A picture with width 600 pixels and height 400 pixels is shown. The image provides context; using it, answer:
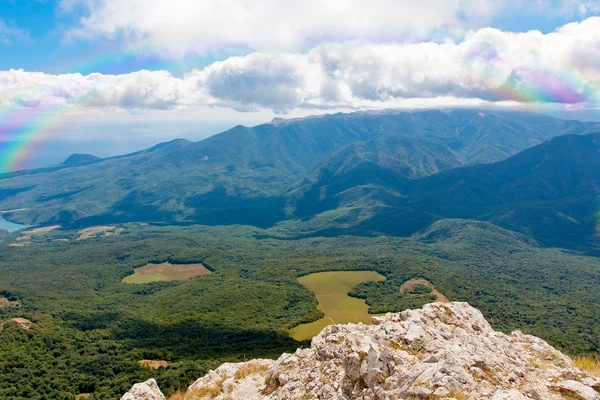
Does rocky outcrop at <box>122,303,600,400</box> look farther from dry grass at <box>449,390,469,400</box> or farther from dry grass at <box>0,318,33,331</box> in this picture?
dry grass at <box>0,318,33,331</box>

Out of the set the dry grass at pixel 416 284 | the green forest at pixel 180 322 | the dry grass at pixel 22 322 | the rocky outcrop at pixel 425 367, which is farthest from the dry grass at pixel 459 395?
the dry grass at pixel 416 284

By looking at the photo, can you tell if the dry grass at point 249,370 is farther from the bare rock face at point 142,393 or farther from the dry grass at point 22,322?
the dry grass at point 22,322

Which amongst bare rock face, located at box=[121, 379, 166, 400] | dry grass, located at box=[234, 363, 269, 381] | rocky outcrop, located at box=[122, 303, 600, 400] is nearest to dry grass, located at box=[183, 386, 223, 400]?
rocky outcrop, located at box=[122, 303, 600, 400]

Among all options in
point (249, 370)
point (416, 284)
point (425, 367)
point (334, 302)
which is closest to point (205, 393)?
point (249, 370)

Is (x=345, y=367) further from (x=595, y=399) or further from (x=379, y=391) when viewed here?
(x=595, y=399)

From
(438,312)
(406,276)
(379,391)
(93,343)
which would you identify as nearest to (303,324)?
(93,343)

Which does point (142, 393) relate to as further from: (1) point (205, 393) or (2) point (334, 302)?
(2) point (334, 302)
